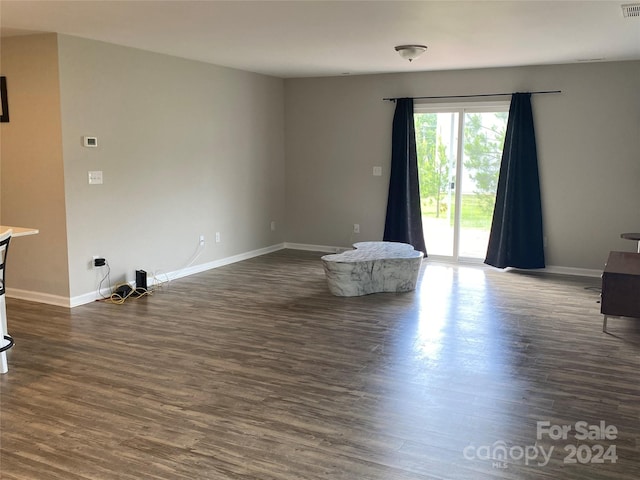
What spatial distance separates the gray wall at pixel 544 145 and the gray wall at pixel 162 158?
65cm

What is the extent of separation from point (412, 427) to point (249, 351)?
1.53m

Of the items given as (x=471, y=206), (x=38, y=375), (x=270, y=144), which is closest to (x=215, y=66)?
(x=270, y=144)

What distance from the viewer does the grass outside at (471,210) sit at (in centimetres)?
719

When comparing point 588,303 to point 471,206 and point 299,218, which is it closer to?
point 471,206

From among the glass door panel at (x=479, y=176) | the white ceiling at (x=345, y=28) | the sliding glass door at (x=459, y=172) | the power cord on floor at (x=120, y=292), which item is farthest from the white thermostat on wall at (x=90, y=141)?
the glass door panel at (x=479, y=176)

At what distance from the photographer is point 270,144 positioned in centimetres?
794

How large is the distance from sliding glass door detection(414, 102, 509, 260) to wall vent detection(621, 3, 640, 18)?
290 centimetres

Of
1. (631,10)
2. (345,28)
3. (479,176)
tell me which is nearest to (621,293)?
(631,10)

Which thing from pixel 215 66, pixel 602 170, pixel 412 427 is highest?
pixel 215 66

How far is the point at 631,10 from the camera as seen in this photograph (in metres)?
3.82

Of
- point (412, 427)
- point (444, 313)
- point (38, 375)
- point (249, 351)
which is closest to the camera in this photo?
point (412, 427)

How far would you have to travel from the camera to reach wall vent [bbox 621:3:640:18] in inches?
145

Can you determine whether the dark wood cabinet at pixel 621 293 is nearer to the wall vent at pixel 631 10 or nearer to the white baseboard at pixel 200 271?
the wall vent at pixel 631 10

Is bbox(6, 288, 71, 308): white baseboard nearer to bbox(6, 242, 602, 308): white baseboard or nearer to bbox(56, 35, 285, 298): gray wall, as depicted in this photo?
bbox(6, 242, 602, 308): white baseboard
